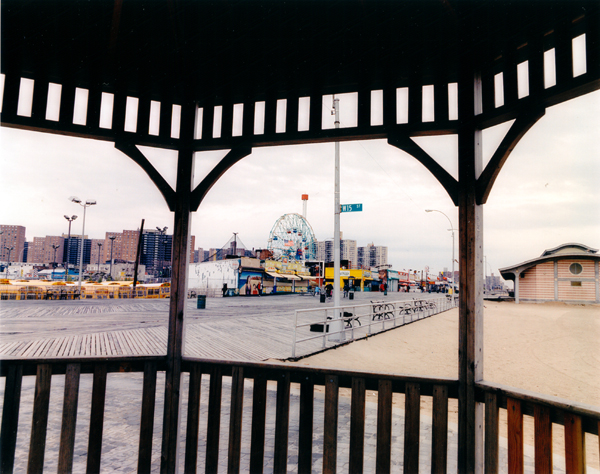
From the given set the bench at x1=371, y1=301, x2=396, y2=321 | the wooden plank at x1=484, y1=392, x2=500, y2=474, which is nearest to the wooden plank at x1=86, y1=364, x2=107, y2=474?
the wooden plank at x1=484, y1=392, x2=500, y2=474

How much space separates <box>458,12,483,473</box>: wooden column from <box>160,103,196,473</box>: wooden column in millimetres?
2117

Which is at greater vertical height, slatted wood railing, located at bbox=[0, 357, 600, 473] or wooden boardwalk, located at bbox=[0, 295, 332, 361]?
slatted wood railing, located at bbox=[0, 357, 600, 473]

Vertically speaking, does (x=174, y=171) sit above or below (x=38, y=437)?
above

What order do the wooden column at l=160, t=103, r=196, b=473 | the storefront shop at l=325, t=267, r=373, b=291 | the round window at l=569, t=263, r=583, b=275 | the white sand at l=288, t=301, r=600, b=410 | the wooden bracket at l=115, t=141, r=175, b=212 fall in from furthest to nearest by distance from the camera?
the storefront shop at l=325, t=267, r=373, b=291
the round window at l=569, t=263, r=583, b=275
the white sand at l=288, t=301, r=600, b=410
the wooden bracket at l=115, t=141, r=175, b=212
the wooden column at l=160, t=103, r=196, b=473

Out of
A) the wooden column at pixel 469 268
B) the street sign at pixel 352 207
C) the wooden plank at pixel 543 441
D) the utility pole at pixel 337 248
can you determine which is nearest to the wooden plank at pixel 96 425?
the wooden column at pixel 469 268

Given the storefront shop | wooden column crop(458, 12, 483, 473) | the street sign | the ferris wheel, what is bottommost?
the storefront shop

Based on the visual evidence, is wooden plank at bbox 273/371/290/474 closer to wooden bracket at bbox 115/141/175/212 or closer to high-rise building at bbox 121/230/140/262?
wooden bracket at bbox 115/141/175/212

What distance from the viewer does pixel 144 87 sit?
335cm

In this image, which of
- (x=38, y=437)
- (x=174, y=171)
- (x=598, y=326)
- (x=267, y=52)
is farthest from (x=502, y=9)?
(x=598, y=326)

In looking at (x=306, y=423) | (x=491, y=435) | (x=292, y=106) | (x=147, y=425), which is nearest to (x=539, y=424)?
(x=491, y=435)

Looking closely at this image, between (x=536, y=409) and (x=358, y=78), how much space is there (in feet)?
8.62

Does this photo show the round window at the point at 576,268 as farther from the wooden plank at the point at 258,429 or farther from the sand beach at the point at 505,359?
the wooden plank at the point at 258,429

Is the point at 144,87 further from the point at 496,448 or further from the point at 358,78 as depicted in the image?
the point at 496,448

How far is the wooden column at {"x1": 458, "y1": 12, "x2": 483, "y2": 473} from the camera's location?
252 cm
